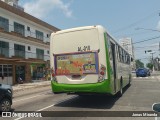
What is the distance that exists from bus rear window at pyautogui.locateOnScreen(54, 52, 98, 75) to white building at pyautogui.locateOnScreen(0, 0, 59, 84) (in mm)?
21370

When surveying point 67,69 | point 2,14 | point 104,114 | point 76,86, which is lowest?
point 104,114

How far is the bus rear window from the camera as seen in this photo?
11875 mm

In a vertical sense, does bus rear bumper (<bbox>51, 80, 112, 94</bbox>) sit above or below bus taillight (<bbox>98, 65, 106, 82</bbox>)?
below

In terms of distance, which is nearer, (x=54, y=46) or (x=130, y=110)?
(x=130, y=110)

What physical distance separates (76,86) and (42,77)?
35517mm

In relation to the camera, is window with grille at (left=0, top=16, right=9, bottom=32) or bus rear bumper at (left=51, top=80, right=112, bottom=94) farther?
window with grille at (left=0, top=16, right=9, bottom=32)

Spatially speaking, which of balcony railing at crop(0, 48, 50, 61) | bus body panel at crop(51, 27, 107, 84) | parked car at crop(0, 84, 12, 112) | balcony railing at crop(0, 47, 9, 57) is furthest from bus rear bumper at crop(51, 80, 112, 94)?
balcony railing at crop(0, 47, 9, 57)

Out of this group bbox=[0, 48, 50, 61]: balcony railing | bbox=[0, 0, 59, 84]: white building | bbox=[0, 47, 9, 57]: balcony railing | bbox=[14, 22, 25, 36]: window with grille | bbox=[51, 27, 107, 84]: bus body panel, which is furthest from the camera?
bbox=[14, 22, 25, 36]: window with grille

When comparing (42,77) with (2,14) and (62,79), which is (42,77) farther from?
(62,79)

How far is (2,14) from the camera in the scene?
115 ft

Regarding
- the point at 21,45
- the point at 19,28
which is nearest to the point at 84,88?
the point at 21,45

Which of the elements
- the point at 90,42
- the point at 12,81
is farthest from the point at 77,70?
the point at 12,81

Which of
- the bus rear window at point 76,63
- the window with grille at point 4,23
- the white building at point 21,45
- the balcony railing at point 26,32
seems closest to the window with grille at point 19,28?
the white building at point 21,45

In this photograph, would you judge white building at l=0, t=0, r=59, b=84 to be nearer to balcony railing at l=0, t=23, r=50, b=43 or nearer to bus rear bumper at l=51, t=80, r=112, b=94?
balcony railing at l=0, t=23, r=50, b=43
